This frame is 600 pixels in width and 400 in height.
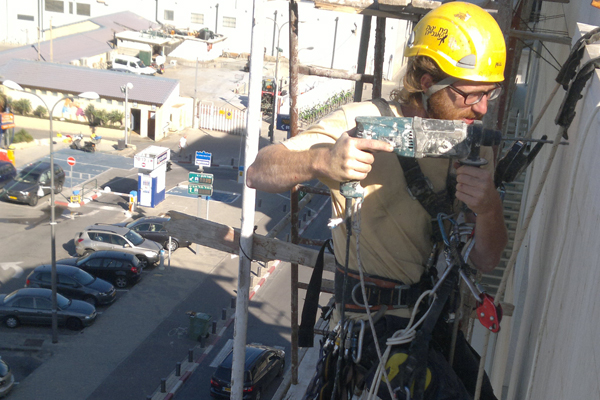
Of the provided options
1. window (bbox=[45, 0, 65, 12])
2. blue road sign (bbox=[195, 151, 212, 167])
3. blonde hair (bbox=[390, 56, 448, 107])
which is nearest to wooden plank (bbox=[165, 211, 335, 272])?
blonde hair (bbox=[390, 56, 448, 107])

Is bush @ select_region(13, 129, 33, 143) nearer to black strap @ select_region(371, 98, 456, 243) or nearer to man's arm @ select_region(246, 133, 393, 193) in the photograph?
Result: man's arm @ select_region(246, 133, 393, 193)

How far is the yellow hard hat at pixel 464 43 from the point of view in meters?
3.31

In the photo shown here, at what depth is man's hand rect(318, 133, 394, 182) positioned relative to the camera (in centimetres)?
294

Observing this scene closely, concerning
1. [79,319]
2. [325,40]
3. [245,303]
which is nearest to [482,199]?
[245,303]

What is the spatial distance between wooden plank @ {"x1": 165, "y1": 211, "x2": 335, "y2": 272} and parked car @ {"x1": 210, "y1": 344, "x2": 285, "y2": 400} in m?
10.3

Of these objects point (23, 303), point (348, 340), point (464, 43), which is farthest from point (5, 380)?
point (464, 43)

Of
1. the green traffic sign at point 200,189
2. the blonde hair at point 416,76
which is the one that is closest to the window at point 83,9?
the green traffic sign at point 200,189

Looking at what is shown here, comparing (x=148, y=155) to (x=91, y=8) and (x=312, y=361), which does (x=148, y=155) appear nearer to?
(x=312, y=361)

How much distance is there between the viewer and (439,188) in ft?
11.5

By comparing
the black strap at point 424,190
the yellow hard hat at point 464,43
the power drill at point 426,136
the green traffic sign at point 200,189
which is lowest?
the green traffic sign at point 200,189

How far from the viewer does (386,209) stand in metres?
3.52

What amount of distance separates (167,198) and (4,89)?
15285 millimetres

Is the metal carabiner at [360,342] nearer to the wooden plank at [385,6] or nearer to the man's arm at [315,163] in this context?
the man's arm at [315,163]

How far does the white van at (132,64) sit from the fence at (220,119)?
849 cm
